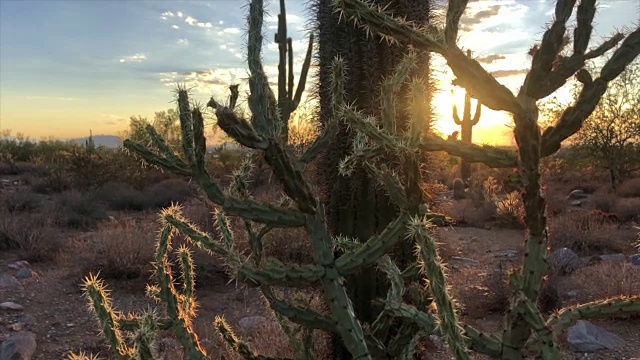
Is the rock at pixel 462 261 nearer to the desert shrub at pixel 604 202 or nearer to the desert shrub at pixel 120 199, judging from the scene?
the desert shrub at pixel 604 202

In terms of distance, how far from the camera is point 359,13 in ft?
6.75

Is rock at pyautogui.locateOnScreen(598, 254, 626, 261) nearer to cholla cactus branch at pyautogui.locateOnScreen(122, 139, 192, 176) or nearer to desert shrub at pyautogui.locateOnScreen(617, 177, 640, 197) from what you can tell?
cholla cactus branch at pyautogui.locateOnScreen(122, 139, 192, 176)

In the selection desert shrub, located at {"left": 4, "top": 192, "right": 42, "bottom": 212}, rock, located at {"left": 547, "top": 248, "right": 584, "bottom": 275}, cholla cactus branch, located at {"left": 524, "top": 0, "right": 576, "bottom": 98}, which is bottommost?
rock, located at {"left": 547, "top": 248, "right": 584, "bottom": 275}

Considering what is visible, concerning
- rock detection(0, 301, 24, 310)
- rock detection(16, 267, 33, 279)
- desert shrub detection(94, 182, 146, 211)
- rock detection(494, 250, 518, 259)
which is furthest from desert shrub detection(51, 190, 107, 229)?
rock detection(494, 250, 518, 259)

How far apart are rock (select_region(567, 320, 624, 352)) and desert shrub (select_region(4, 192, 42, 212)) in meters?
12.3

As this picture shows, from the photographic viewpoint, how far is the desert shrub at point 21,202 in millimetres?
13203

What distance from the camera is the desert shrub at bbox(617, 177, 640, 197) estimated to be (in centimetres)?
1709

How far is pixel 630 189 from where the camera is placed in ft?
56.3

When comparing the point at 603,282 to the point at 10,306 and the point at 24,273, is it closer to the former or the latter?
the point at 10,306

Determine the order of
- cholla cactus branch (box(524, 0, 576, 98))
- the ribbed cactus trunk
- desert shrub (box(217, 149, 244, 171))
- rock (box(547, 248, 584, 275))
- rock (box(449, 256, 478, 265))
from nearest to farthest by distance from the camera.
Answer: cholla cactus branch (box(524, 0, 576, 98)) < the ribbed cactus trunk < rock (box(547, 248, 584, 275)) < rock (box(449, 256, 478, 265)) < desert shrub (box(217, 149, 244, 171))

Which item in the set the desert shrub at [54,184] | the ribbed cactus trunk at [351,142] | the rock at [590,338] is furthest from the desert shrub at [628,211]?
the desert shrub at [54,184]

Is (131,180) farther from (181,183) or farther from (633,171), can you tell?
(633,171)

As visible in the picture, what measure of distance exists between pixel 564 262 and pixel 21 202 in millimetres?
12432

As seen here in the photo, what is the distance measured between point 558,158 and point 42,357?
84.6ft
